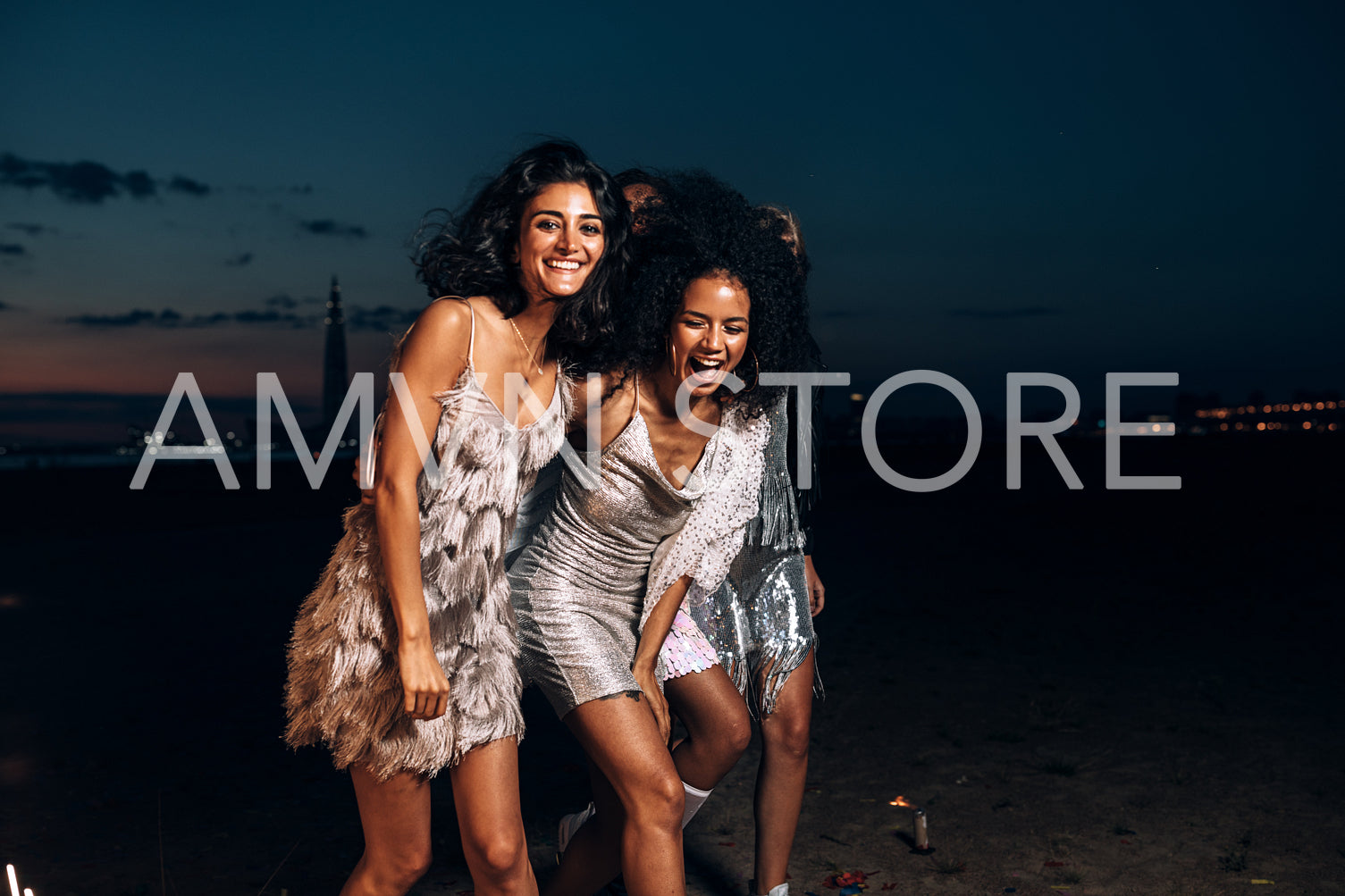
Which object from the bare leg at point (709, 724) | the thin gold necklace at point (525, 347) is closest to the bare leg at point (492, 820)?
the bare leg at point (709, 724)

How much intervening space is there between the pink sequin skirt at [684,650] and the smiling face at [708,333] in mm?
786

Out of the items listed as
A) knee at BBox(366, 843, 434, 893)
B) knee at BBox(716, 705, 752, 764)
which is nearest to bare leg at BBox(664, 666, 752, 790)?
knee at BBox(716, 705, 752, 764)

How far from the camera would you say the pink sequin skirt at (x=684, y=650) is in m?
3.28

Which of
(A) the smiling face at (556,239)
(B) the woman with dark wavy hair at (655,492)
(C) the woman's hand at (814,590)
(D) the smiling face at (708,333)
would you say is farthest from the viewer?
(C) the woman's hand at (814,590)

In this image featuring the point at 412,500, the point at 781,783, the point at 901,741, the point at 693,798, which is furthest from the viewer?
the point at 901,741

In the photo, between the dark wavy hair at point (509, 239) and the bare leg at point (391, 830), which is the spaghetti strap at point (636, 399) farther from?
the bare leg at point (391, 830)

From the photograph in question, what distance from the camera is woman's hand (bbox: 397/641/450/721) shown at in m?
2.39

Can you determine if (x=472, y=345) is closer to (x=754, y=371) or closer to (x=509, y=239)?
(x=509, y=239)

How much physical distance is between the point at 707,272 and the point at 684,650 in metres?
1.18

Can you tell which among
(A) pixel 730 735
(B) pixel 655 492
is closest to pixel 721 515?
(B) pixel 655 492

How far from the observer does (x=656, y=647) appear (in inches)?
123

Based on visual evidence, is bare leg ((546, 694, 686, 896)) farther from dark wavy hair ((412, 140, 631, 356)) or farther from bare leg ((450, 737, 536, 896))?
dark wavy hair ((412, 140, 631, 356))

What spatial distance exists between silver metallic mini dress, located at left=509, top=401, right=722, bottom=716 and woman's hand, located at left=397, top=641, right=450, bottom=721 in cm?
46

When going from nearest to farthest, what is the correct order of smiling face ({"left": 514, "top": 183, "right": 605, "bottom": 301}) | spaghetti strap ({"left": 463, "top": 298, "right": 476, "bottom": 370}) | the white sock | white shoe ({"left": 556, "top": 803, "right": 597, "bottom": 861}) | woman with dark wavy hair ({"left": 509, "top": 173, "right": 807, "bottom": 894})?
spaghetti strap ({"left": 463, "top": 298, "right": 476, "bottom": 370}), smiling face ({"left": 514, "top": 183, "right": 605, "bottom": 301}), woman with dark wavy hair ({"left": 509, "top": 173, "right": 807, "bottom": 894}), the white sock, white shoe ({"left": 556, "top": 803, "right": 597, "bottom": 861})
